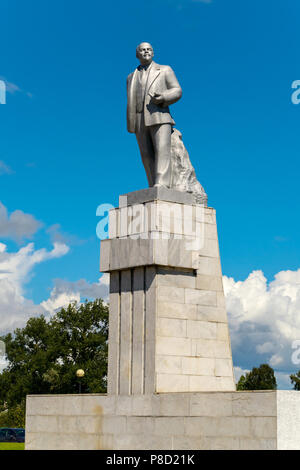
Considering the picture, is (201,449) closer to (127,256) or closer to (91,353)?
(127,256)

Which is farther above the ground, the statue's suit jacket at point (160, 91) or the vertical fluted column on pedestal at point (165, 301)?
the statue's suit jacket at point (160, 91)

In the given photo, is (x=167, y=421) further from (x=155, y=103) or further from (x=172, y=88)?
(x=172, y=88)

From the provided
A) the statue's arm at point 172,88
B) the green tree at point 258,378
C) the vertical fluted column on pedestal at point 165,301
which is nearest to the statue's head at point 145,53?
the statue's arm at point 172,88

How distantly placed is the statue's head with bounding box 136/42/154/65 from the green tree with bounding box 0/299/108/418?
4734 centimetres

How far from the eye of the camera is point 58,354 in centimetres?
6619

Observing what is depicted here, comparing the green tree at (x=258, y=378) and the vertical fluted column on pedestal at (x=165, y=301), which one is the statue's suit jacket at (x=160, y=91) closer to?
the vertical fluted column on pedestal at (x=165, y=301)

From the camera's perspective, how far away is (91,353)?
65875mm

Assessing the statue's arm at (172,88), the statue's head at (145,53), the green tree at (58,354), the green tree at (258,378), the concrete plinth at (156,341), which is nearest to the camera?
the concrete plinth at (156,341)

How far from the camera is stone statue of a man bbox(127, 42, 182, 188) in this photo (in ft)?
59.4

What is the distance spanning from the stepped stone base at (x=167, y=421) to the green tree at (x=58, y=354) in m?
45.6

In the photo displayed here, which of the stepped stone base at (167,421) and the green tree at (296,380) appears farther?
the green tree at (296,380)

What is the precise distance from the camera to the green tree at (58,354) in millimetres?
64562

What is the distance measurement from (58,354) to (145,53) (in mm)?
50844
